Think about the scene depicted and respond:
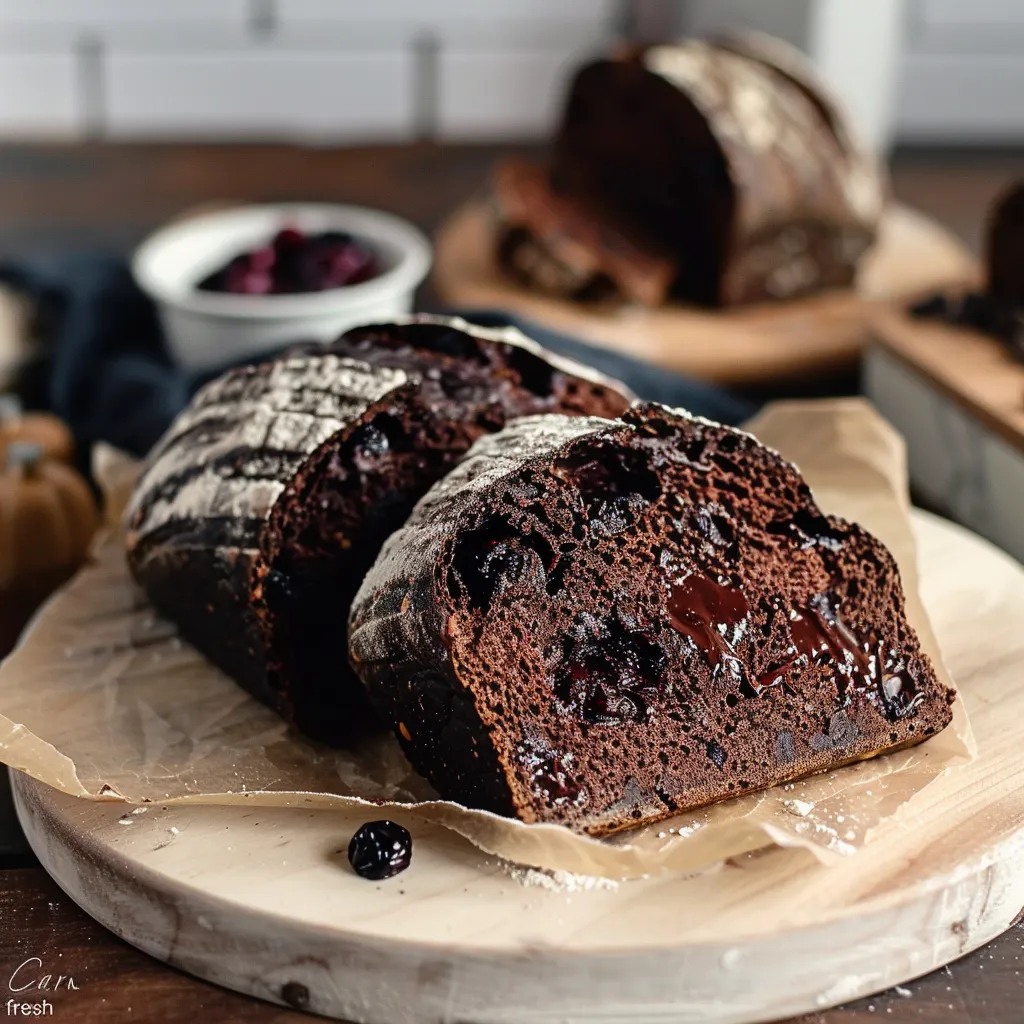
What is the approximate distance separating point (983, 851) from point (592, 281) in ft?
7.34

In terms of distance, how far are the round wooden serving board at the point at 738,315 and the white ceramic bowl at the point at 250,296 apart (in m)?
0.30

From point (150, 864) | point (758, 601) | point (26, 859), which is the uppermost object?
point (758, 601)

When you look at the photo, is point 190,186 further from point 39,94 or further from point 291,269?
point 291,269

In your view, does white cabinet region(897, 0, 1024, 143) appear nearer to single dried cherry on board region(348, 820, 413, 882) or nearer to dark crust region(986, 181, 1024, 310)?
dark crust region(986, 181, 1024, 310)

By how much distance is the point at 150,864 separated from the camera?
175cm

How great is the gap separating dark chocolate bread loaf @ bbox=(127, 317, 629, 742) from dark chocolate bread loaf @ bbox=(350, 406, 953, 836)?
17 cm

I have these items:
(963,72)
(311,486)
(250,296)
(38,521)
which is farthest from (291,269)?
(963,72)

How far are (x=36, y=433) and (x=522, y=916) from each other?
191cm

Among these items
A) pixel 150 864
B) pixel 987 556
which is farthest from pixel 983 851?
pixel 150 864

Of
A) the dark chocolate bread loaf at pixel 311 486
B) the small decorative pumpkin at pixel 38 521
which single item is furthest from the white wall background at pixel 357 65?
the dark chocolate bread loaf at pixel 311 486

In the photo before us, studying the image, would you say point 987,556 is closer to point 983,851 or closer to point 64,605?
point 983,851

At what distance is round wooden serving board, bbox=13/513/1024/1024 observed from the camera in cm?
161

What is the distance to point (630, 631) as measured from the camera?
1.86 m

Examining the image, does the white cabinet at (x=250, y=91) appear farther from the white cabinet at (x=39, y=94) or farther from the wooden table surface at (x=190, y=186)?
the wooden table surface at (x=190, y=186)
